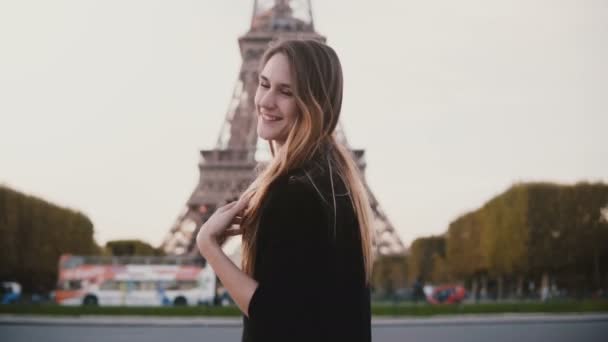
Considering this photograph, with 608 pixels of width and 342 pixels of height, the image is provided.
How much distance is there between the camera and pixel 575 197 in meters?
38.9

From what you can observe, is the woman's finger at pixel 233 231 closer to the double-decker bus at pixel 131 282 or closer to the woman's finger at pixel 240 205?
the woman's finger at pixel 240 205

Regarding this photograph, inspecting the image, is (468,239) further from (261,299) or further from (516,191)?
(261,299)

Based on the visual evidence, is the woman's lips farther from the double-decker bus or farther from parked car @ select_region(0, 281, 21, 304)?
parked car @ select_region(0, 281, 21, 304)

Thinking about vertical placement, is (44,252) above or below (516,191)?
below

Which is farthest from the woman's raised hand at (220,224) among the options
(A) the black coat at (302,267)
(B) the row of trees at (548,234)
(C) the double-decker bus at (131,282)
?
(B) the row of trees at (548,234)

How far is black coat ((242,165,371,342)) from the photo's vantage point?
1.57m

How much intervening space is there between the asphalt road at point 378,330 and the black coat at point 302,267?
11.0m

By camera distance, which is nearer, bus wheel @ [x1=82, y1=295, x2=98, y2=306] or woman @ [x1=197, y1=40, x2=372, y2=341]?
woman @ [x1=197, y1=40, x2=372, y2=341]

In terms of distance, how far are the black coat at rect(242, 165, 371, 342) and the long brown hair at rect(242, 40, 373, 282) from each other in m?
0.06

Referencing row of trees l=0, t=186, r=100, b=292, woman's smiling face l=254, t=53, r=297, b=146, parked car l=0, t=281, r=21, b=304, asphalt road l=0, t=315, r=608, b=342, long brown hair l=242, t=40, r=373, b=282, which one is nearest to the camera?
long brown hair l=242, t=40, r=373, b=282

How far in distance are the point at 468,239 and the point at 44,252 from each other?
85.8 ft

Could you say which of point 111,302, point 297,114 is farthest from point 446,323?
point 111,302

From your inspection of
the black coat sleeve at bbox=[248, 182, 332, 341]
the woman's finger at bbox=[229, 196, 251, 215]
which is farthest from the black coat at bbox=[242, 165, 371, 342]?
the woman's finger at bbox=[229, 196, 251, 215]

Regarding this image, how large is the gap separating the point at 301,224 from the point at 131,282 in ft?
107
